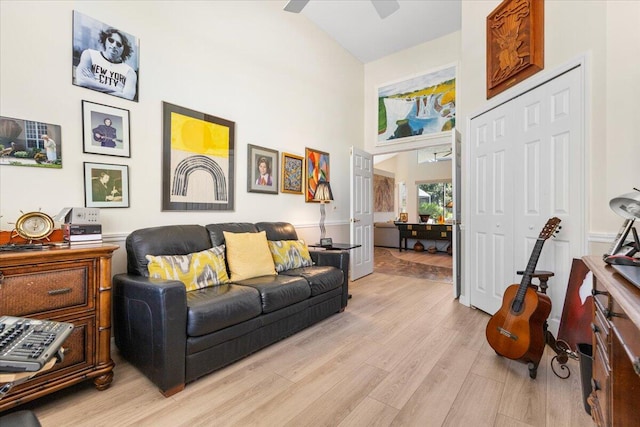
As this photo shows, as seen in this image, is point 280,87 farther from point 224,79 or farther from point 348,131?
point 348,131

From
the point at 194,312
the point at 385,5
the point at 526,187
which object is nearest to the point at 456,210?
the point at 526,187

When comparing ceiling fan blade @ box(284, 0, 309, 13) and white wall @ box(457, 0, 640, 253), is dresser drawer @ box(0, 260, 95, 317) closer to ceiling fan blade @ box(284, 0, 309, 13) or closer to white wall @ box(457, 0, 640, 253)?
ceiling fan blade @ box(284, 0, 309, 13)

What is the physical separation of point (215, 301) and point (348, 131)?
397cm

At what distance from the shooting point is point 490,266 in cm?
292

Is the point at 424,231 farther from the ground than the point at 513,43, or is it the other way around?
the point at 513,43

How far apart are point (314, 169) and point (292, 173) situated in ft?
1.59

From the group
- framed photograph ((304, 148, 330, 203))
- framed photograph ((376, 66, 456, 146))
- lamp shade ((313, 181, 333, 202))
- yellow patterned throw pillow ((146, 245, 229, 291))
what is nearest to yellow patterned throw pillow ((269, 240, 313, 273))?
yellow patterned throw pillow ((146, 245, 229, 291))

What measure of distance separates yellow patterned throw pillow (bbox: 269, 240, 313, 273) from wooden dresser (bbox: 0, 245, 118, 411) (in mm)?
1454

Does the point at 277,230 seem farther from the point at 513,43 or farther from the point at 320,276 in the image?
the point at 513,43

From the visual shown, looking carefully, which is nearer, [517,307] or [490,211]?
[517,307]

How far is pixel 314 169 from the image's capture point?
4.34 m

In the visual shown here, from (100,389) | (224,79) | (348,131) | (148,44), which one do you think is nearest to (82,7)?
(148,44)

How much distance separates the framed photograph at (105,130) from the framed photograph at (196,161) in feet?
1.02

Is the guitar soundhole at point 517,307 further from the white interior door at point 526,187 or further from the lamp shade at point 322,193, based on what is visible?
the lamp shade at point 322,193
